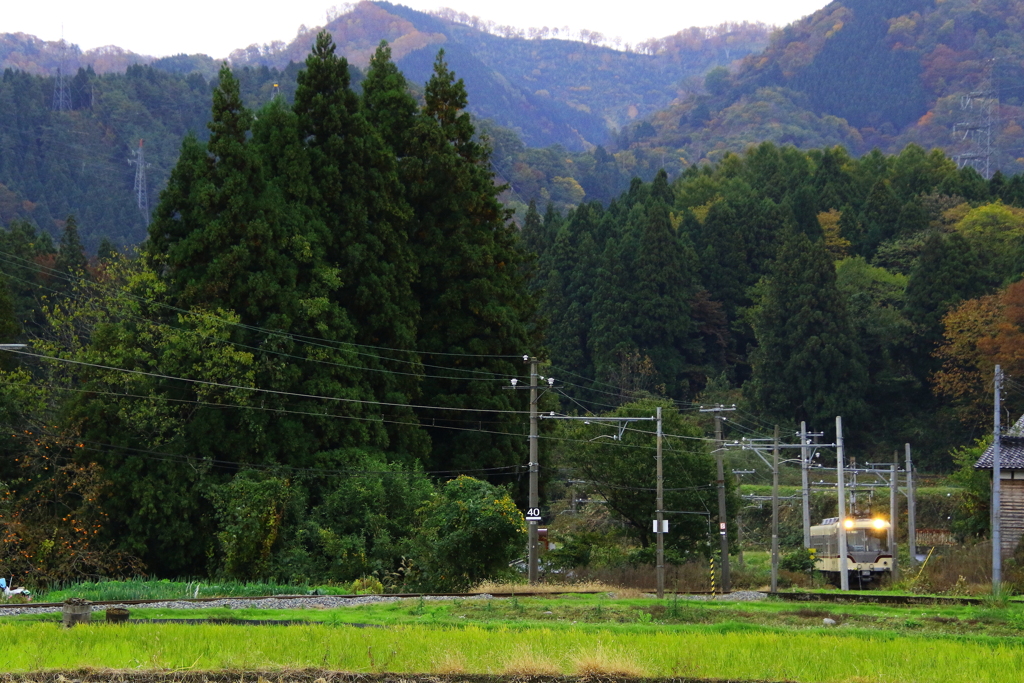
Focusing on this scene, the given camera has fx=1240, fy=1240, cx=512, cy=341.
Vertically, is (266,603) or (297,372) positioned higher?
(297,372)

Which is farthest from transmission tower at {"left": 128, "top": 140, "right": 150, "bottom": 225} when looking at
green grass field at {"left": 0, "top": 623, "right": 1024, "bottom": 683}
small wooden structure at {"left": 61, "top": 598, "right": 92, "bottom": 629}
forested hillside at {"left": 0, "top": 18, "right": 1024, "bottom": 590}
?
green grass field at {"left": 0, "top": 623, "right": 1024, "bottom": 683}

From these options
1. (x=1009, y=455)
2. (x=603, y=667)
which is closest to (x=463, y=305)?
(x=1009, y=455)

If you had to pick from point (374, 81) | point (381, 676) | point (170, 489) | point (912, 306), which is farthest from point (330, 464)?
point (912, 306)

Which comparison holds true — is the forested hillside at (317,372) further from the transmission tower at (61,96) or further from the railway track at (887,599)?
the transmission tower at (61,96)

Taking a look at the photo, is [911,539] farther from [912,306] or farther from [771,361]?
[912,306]

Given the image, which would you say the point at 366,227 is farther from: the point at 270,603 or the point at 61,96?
the point at 61,96

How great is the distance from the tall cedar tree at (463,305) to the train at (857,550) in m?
14.3

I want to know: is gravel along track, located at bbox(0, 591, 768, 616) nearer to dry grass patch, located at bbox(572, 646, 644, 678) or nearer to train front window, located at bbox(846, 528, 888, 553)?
dry grass patch, located at bbox(572, 646, 644, 678)

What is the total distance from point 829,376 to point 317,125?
42180 millimetres

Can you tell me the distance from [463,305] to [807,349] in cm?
3468

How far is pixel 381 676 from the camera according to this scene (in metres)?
15.6

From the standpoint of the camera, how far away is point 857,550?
5459cm

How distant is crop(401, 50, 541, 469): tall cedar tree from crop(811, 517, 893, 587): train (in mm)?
14350

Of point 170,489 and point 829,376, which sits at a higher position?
point 829,376
